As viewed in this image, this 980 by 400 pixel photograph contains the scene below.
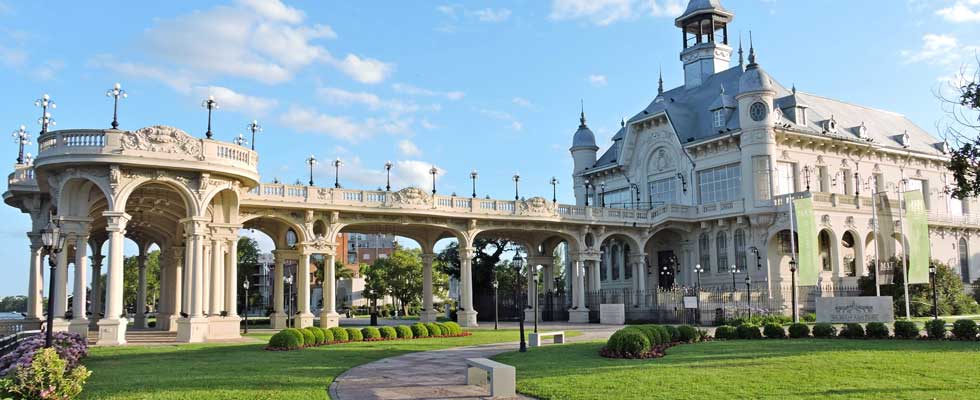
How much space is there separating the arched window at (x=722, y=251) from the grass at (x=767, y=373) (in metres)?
30.4

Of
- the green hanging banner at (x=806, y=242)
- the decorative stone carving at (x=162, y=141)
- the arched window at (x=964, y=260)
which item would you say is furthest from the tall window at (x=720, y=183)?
the decorative stone carving at (x=162, y=141)

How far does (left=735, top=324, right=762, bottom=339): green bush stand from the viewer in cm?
2786

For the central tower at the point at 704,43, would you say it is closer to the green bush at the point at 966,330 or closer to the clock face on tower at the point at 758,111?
the clock face on tower at the point at 758,111

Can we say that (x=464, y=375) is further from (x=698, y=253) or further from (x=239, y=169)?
(x=698, y=253)

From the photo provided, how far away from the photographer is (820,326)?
89.3ft

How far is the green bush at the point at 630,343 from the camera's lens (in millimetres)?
20766

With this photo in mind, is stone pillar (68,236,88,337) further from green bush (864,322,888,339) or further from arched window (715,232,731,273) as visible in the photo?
arched window (715,232,731,273)

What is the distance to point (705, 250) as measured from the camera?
55250 millimetres

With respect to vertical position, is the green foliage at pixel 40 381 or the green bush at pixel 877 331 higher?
the green foliage at pixel 40 381

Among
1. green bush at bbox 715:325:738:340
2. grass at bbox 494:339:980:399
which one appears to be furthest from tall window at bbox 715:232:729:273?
grass at bbox 494:339:980:399

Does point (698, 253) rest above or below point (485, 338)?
above

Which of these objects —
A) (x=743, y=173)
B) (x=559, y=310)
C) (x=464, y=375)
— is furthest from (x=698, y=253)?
(x=464, y=375)

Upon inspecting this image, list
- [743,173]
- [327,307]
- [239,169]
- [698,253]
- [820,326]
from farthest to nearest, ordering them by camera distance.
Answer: [698,253] < [743,173] < [327,307] < [239,169] < [820,326]

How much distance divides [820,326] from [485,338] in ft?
43.2
